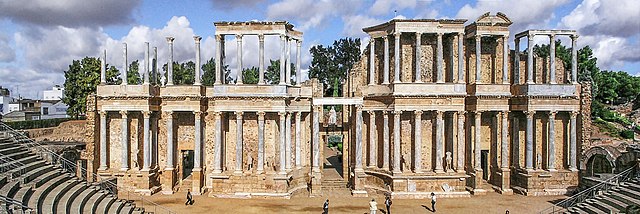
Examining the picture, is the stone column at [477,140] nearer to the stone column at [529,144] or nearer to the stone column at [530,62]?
the stone column at [529,144]

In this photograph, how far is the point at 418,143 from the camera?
3391 cm

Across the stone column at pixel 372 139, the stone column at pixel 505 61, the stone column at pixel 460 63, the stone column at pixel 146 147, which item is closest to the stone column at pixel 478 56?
the stone column at pixel 460 63

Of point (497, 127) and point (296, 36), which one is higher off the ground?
point (296, 36)

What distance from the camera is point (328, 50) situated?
88562 mm

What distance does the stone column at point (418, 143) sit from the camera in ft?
111

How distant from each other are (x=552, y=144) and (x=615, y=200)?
9.12 metres

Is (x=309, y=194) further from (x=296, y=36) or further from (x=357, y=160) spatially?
(x=296, y=36)

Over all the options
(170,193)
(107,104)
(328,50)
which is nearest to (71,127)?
(107,104)

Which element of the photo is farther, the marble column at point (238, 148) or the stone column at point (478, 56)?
the stone column at point (478, 56)

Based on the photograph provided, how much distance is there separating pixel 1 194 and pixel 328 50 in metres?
72.4

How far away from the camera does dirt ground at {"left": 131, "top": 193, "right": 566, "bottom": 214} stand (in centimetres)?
3009

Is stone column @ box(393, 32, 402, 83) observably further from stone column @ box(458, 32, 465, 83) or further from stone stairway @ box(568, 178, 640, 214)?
stone stairway @ box(568, 178, 640, 214)

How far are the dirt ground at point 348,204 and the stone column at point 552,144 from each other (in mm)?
2287

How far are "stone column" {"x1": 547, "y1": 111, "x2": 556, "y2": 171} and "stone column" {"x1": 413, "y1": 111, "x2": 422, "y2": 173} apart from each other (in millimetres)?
8854
